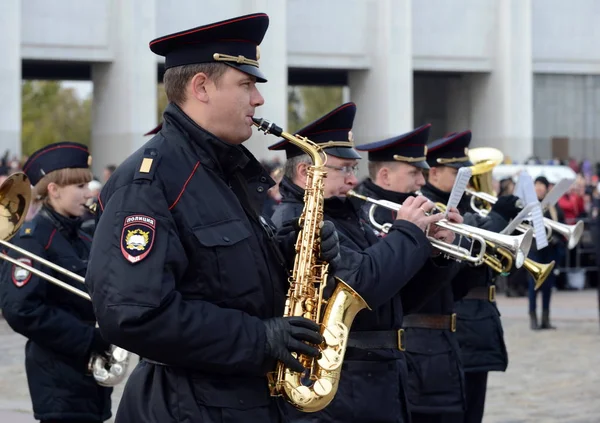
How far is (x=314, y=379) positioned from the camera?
4008mm

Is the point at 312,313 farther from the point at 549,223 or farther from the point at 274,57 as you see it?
the point at 274,57

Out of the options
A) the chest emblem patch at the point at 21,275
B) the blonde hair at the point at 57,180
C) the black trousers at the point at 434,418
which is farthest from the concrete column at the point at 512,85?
→ the chest emblem patch at the point at 21,275

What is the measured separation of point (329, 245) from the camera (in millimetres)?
4191

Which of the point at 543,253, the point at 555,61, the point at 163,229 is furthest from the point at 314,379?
the point at 555,61

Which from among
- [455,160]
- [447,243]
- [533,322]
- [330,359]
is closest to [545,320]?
[533,322]

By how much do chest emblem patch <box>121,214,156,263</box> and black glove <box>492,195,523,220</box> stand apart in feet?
14.5

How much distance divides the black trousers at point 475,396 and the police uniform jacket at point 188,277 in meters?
3.75

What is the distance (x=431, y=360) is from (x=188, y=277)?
10.5 ft

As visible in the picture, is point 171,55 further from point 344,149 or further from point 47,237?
point 47,237

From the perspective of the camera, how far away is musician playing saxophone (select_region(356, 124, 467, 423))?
6.68 metres

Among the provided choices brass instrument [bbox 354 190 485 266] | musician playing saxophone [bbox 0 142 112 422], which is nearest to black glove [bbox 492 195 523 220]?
brass instrument [bbox 354 190 485 266]

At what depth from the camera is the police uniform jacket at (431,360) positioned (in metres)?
6.67

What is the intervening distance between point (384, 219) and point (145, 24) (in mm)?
24974

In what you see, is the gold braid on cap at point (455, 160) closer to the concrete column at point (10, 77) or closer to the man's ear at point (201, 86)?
the man's ear at point (201, 86)
